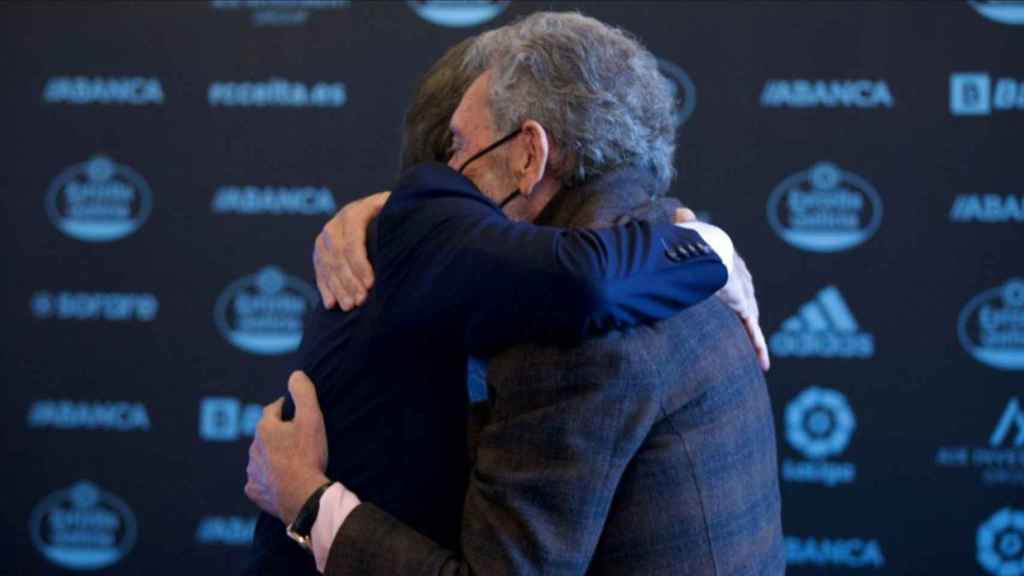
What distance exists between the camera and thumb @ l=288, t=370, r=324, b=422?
1.41 m

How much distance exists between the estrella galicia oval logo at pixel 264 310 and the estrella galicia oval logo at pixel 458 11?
3.04 feet

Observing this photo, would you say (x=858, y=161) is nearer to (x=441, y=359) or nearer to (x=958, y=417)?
(x=958, y=417)

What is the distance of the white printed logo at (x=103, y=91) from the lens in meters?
3.33

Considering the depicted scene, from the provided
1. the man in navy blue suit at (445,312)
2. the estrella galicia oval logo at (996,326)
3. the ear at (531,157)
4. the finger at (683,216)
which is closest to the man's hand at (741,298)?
the finger at (683,216)

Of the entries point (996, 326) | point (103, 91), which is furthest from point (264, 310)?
point (996, 326)

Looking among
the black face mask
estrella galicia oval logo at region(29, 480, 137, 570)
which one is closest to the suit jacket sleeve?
the black face mask

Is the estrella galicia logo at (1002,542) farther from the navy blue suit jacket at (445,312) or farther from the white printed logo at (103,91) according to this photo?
the white printed logo at (103,91)

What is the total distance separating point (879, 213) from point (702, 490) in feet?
6.60

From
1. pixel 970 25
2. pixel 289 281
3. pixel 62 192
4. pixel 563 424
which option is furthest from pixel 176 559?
pixel 970 25

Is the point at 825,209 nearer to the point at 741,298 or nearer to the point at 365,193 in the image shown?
the point at 365,193

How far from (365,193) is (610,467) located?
2.17 metres

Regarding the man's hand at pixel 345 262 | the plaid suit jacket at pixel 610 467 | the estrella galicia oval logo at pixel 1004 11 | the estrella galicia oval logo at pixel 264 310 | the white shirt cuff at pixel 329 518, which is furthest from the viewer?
the estrella galicia oval logo at pixel 264 310

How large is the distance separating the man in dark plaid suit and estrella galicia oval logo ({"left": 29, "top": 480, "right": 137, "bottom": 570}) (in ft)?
7.46

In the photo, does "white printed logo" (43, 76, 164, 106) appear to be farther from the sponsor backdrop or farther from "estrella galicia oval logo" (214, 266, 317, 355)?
"estrella galicia oval logo" (214, 266, 317, 355)
